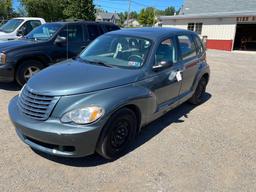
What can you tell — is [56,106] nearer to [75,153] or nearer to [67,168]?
[75,153]

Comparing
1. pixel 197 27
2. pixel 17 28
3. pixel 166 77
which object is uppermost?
pixel 197 27

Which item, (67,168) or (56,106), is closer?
(56,106)

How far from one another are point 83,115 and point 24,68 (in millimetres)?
4265

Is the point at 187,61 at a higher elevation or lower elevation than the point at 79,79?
higher

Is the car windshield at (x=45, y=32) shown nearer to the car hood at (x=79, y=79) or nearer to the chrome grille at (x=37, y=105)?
the car hood at (x=79, y=79)

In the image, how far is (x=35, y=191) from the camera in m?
2.91

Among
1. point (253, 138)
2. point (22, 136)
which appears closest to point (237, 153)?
point (253, 138)

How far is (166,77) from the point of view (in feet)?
14.1

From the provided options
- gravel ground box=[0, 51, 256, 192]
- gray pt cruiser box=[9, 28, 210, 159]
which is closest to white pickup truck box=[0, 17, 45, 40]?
gravel ground box=[0, 51, 256, 192]

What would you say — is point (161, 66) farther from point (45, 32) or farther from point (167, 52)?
point (45, 32)

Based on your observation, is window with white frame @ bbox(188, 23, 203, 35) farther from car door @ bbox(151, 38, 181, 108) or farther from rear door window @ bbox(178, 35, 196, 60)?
car door @ bbox(151, 38, 181, 108)

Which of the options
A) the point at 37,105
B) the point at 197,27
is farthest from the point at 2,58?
the point at 197,27

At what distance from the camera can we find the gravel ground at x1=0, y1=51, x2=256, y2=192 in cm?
308

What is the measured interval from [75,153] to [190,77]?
3.07 meters
